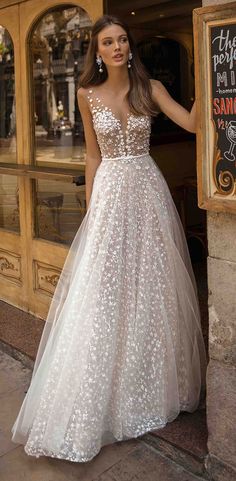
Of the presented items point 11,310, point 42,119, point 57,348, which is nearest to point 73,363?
point 57,348

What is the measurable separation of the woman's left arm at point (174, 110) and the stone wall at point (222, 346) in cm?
46

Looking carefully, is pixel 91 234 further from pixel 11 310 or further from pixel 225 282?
pixel 11 310

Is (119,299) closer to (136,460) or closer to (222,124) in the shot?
(136,460)

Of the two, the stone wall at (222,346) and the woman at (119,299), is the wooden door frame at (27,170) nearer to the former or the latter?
the woman at (119,299)

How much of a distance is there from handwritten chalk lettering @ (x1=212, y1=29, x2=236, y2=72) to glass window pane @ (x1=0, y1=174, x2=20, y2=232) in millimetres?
2973

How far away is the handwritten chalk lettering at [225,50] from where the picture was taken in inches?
94.4

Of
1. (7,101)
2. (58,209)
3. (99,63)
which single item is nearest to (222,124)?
(99,63)

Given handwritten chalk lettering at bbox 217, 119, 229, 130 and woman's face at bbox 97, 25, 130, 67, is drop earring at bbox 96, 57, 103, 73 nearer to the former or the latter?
woman's face at bbox 97, 25, 130, 67

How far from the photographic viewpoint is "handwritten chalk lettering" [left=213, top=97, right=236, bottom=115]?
2.44 metres

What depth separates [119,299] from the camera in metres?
3.19

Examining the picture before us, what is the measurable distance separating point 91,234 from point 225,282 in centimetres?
88

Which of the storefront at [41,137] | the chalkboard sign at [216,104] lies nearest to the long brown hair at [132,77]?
the chalkboard sign at [216,104]

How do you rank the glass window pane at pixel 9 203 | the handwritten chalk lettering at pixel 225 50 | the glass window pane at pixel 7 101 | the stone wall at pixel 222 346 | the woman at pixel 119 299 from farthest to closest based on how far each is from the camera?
the glass window pane at pixel 9 203 → the glass window pane at pixel 7 101 → the woman at pixel 119 299 → the stone wall at pixel 222 346 → the handwritten chalk lettering at pixel 225 50

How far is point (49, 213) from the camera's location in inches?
192
